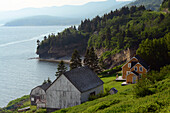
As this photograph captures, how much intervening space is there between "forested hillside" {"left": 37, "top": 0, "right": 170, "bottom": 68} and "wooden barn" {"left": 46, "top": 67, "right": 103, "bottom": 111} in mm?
56925

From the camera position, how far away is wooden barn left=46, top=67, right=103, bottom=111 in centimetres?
3647

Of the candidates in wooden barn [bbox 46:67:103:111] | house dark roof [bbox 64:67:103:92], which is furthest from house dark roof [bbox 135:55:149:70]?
wooden barn [bbox 46:67:103:111]

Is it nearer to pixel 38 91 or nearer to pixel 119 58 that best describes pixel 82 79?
pixel 38 91

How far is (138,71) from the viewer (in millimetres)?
56469

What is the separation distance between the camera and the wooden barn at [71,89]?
36.5m

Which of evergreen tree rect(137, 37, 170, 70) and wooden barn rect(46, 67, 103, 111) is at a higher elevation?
evergreen tree rect(137, 37, 170, 70)

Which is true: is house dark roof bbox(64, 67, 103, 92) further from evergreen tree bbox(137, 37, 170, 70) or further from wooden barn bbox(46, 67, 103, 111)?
evergreen tree bbox(137, 37, 170, 70)

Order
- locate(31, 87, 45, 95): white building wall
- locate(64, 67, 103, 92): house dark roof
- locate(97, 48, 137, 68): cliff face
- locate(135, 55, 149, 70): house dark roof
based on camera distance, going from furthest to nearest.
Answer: locate(97, 48, 137, 68): cliff face → locate(135, 55, 149, 70): house dark roof → locate(31, 87, 45, 95): white building wall → locate(64, 67, 103, 92): house dark roof

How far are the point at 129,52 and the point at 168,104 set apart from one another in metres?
85.3

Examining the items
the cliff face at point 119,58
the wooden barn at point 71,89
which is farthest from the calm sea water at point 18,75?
the wooden barn at point 71,89

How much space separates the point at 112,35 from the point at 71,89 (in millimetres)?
99376

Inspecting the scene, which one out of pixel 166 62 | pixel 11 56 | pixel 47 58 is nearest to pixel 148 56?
pixel 166 62

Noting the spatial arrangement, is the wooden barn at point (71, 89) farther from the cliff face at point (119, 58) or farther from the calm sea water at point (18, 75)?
the cliff face at point (119, 58)

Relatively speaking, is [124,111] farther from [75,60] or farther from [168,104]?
[75,60]
